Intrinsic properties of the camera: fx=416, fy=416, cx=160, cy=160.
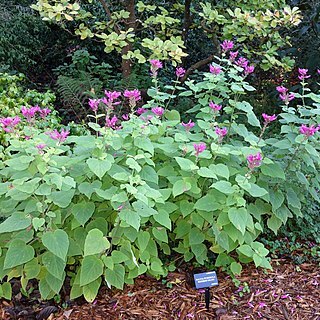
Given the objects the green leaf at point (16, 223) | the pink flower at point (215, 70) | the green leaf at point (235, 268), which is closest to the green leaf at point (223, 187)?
the green leaf at point (235, 268)

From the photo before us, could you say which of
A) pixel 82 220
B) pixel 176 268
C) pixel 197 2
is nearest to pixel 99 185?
pixel 82 220

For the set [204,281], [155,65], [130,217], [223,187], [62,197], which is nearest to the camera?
[130,217]

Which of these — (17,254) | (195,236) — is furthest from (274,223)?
(17,254)

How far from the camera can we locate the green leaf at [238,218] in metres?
1.87

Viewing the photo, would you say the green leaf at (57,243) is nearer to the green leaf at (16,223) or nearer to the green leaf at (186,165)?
the green leaf at (16,223)

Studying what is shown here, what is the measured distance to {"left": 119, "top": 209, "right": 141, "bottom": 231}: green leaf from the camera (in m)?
1.68

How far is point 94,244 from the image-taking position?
1.74 m

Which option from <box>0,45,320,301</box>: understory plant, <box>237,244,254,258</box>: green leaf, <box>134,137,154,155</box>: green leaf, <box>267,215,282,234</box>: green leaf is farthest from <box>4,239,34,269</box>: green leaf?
<box>267,215,282,234</box>: green leaf

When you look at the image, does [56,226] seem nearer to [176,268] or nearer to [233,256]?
[176,268]

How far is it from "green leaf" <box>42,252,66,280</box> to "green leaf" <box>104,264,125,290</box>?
208 millimetres

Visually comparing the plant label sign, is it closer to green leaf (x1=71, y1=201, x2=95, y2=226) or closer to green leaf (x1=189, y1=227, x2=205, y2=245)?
green leaf (x1=189, y1=227, x2=205, y2=245)

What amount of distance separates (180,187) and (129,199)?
280mm

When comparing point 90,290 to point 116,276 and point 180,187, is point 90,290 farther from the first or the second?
point 180,187

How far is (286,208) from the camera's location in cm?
232
